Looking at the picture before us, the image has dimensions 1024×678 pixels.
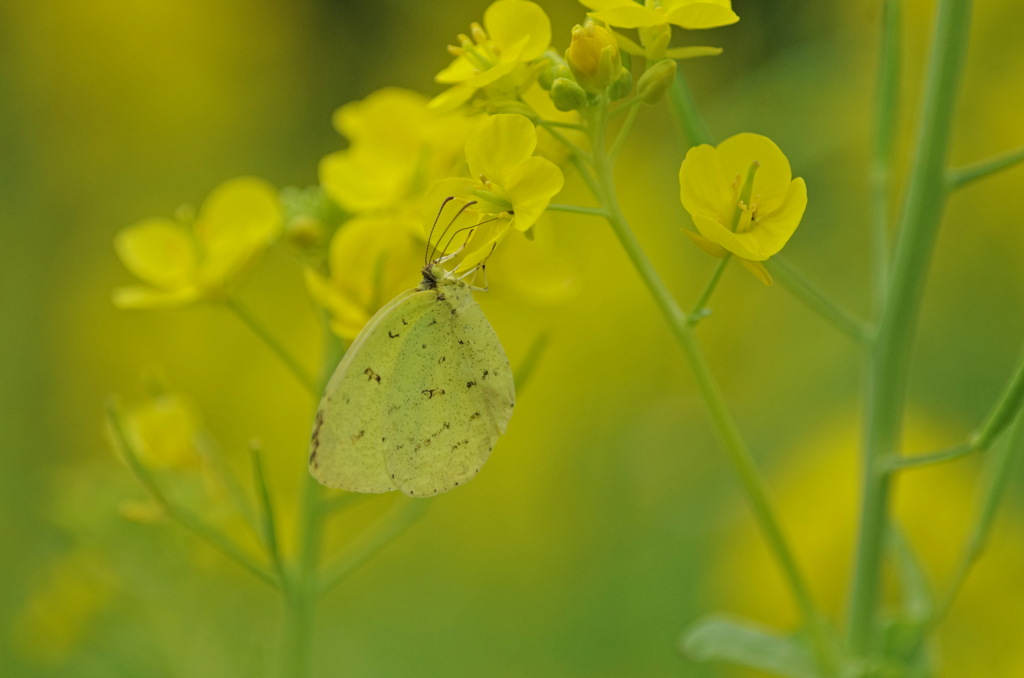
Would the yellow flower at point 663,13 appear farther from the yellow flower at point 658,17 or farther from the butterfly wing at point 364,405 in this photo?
the butterfly wing at point 364,405

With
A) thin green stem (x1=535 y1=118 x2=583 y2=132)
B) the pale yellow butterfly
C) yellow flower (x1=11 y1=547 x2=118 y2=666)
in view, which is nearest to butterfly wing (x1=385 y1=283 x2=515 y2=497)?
the pale yellow butterfly

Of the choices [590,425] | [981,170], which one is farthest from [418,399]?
[590,425]

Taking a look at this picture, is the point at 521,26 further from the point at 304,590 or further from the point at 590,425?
the point at 590,425

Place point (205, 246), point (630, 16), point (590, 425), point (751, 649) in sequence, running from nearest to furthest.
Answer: point (630, 16)
point (751, 649)
point (205, 246)
point (590, 425)

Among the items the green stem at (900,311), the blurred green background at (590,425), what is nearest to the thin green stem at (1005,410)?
the green stem at (900,311)

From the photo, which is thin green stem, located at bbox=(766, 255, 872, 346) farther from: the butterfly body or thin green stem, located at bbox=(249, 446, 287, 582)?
thin green stem, located at bbox=(249, 446, 287, 582)

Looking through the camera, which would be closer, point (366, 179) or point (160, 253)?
point (366, 179)

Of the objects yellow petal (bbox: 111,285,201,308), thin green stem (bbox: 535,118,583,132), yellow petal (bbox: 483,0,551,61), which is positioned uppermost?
yellow petal (bbox: 111,285,201,308)
